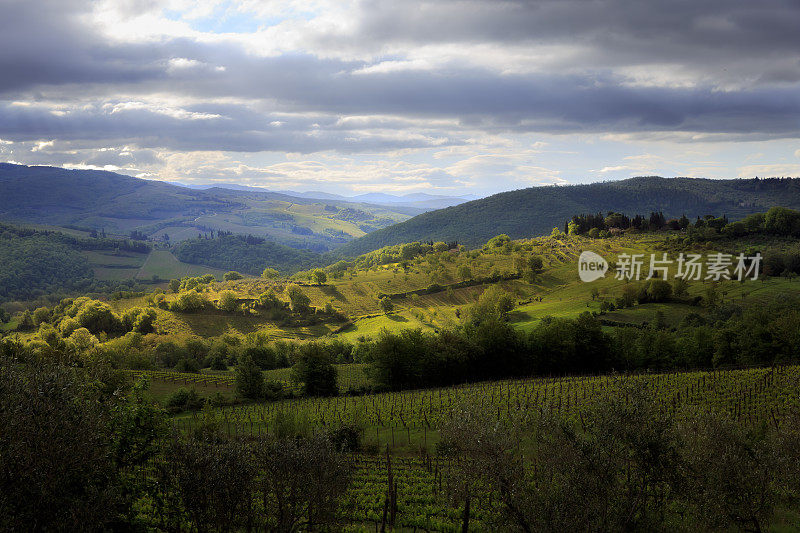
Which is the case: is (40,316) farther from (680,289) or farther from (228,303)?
(680,289)

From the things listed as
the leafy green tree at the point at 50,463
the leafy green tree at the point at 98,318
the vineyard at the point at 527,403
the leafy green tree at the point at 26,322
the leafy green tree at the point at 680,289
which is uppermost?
the leafy green tree at the point at 50,463

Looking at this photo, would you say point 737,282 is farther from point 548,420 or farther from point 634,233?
point 548,420

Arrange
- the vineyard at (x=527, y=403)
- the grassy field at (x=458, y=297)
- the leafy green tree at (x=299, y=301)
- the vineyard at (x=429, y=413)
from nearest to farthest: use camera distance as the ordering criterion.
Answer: the vineyard at (x=429, y=413)
the vineyard at (x=527, y=403)
the grassy field at (x=458, y=297)
the leafy green tree at (x=299, y=301)

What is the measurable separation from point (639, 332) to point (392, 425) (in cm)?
6211

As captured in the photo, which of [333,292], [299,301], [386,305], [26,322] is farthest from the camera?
[333,292]

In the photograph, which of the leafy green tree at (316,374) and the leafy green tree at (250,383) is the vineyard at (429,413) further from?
the leafy green tree at (250,383)

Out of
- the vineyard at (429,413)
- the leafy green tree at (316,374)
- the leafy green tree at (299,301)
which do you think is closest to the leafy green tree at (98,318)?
the leafy green tree at (299,301)

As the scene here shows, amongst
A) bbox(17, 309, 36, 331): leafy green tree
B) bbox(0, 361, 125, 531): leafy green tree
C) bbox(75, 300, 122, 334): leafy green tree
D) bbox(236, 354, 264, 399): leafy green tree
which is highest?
bbox(0, 361, 125, 531): leafy green tree

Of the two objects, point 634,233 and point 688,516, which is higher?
point 634,233

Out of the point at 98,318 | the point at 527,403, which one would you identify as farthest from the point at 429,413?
the point at 98,318

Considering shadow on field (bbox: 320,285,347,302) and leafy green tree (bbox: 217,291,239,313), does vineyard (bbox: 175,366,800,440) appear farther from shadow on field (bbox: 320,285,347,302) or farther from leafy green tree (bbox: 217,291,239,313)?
shadow on field (bbox: 320,285,347,302)

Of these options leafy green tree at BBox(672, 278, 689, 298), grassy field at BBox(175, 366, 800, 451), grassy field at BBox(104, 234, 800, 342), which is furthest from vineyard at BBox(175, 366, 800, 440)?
leafy green tree at BBox(672, 278, 689, 298)

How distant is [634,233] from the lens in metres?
195

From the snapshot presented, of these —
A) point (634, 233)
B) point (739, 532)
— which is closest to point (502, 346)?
point (739, 532)
